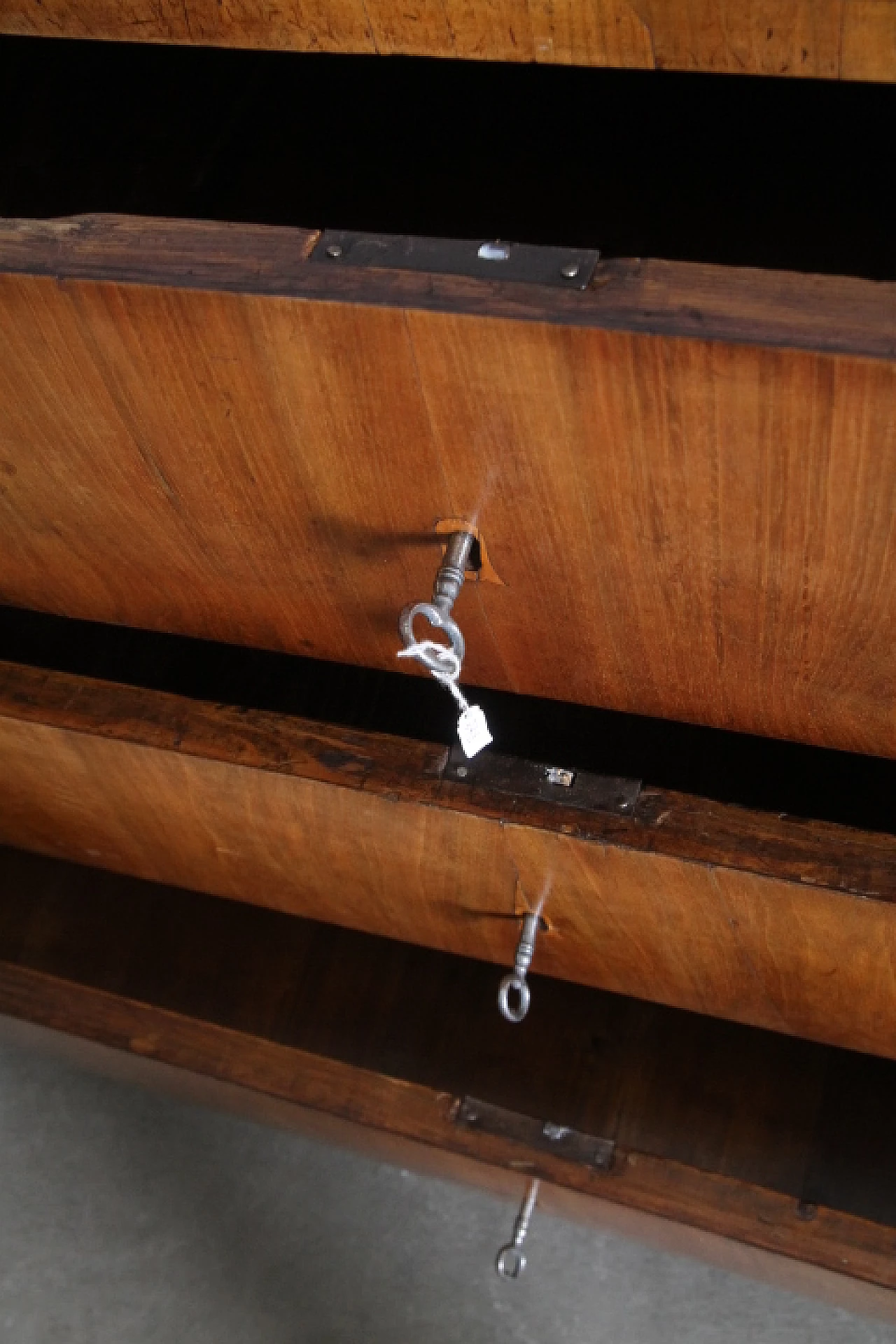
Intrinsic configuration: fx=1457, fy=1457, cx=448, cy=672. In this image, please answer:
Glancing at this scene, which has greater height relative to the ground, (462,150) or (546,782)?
(462,150)

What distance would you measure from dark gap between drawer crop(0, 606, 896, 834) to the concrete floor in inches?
19.2

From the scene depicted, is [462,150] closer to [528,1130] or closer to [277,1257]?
[528,1130]

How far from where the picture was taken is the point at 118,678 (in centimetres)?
99

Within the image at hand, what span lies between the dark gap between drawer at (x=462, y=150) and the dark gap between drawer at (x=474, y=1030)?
0.50m

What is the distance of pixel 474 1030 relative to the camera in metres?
1.01

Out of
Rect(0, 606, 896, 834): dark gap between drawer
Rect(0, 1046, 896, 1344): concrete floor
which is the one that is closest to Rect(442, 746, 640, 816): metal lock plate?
Rect(0, 606, 896, 834): dark gap between drawer

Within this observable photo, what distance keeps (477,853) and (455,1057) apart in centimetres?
32

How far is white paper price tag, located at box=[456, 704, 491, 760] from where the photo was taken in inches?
25.2

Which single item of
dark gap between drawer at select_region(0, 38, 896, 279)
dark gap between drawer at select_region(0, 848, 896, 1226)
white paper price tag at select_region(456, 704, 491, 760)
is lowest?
dark gap between drawer at select_region(0, 848, 896, 1226)

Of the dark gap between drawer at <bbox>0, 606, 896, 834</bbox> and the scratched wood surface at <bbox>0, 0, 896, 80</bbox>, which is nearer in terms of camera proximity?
the scratched wood surface at <bbox>0, 0, 896, 80</bbox>

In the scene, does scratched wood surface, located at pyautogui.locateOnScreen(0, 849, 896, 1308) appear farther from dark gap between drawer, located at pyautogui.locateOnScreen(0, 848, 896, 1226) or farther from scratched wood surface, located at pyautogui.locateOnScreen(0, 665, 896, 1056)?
scratched wood surface, located at pyautogui.locateOnScreen(0, 665, 896, 1056)

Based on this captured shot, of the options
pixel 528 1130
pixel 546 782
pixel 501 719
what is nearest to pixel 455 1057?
pixel 528 1130

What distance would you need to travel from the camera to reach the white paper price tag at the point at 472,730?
0.64m

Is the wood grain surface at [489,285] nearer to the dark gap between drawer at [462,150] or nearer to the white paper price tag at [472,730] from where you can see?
the white paper price tag at [472,730]
